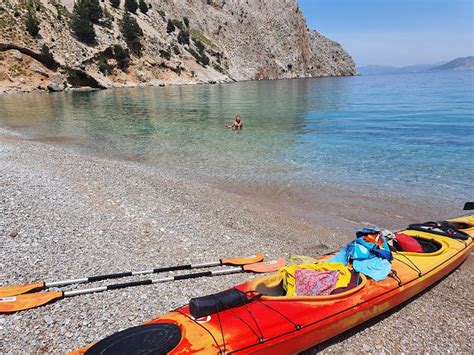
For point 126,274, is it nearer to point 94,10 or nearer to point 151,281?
point 151,281

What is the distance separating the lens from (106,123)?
94.4 ft

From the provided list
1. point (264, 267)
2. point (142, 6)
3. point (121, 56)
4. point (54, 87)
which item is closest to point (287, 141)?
point (264, 267)

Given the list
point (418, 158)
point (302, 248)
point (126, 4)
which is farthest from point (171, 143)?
point (126, 4)

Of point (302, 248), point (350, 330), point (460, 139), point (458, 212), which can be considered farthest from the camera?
point (460, 139)

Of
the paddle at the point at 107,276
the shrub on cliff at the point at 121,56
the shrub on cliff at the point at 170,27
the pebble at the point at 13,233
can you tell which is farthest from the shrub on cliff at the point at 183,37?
the paddle at the point at 107,276

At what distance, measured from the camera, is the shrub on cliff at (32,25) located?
62.1 meters

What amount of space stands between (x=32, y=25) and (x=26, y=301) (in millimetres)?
70345

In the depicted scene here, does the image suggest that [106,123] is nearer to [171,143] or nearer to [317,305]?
[171,143]

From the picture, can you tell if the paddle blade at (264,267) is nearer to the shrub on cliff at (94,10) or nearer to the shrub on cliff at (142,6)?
the shrub on cliff at (94,10)

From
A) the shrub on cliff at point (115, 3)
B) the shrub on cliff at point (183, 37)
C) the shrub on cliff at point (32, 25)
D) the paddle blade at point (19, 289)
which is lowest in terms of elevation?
the paddle blade at point (19, 289)

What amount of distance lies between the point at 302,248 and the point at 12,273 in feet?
19.7

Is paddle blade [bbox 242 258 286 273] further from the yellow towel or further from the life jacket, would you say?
the life jacket

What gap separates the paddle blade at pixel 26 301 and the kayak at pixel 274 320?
1885 mm

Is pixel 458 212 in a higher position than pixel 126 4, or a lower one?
lower
